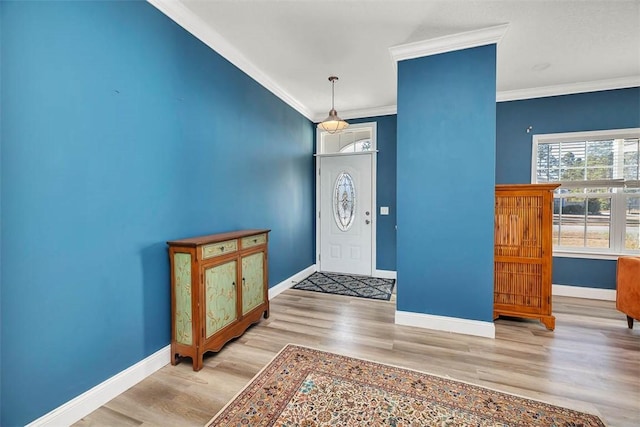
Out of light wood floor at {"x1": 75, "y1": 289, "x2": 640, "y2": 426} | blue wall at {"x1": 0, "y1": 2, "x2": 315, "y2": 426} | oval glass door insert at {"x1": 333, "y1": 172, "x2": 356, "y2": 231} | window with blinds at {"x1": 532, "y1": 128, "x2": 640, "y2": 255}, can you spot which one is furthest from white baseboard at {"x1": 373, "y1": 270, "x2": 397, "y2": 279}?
blue wall at {"x1": 0, "y1": 2, "x2": 315, "y2": 426}

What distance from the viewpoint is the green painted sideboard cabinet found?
2.00 meters

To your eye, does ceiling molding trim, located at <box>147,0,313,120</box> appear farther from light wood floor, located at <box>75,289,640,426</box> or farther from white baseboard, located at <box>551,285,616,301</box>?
white baseboard, located at <box>551,285,616,301</box>

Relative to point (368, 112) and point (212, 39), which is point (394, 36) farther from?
point (368, 112)

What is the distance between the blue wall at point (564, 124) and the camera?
136 inches

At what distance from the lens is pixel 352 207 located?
4754mm

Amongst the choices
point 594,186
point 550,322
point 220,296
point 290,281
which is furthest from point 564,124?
point 220,296

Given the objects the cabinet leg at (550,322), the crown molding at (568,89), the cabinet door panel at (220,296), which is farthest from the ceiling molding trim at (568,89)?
the cabinet door panel at (220,296)

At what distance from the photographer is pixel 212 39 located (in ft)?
8.29

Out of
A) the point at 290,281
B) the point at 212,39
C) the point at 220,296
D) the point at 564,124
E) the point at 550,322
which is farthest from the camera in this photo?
the point at 290,281

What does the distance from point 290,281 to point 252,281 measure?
1495 millimetres

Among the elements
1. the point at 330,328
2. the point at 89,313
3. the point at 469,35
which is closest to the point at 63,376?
the point at 89,313

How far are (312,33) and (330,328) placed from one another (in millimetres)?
2857

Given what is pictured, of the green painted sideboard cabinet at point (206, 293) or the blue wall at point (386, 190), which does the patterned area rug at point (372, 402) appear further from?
the blue wall at point (386, 190)

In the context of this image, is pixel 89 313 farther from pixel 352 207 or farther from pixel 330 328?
pixel 352 207
